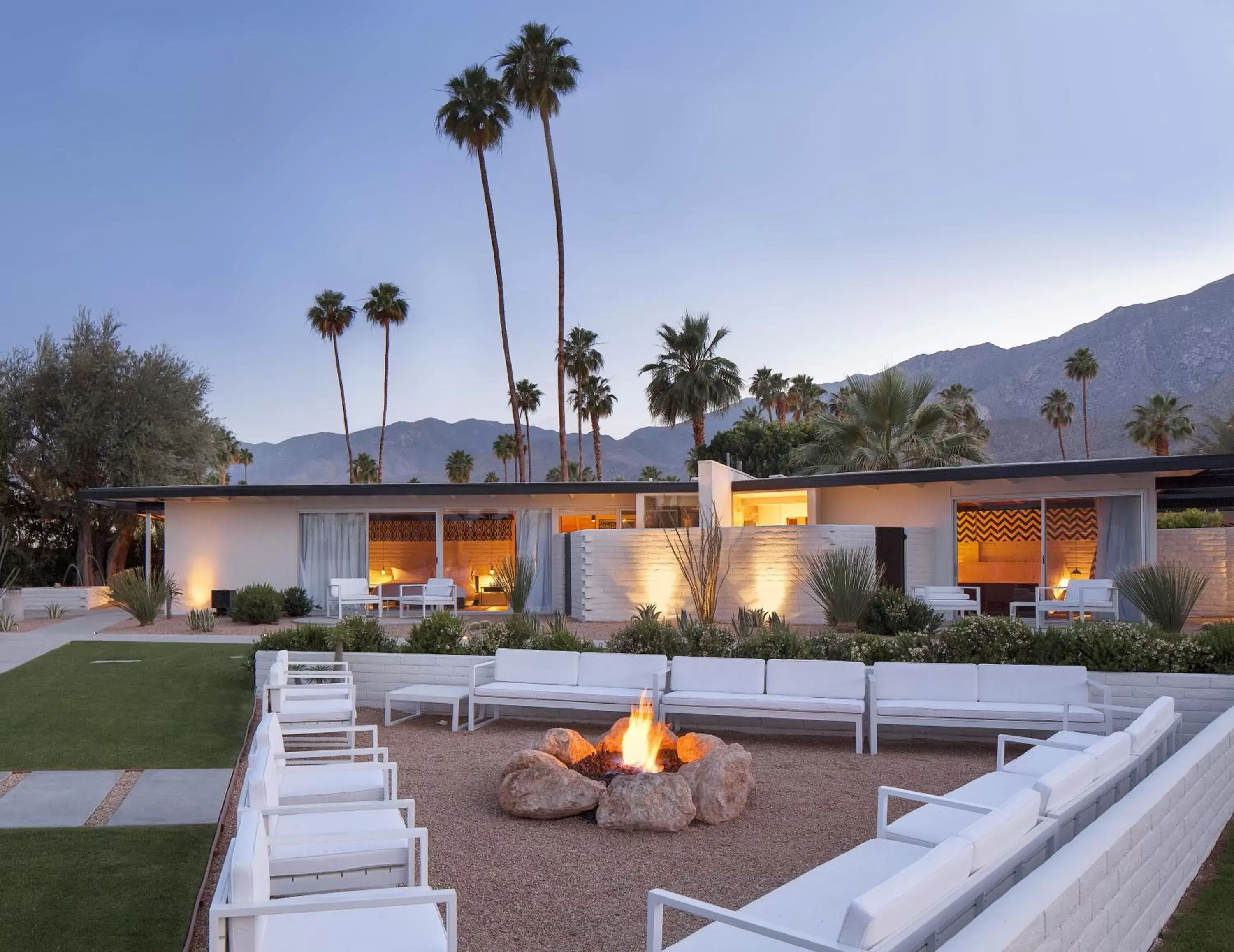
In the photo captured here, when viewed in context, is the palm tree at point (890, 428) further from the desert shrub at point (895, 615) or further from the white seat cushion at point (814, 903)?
the white seat cushion at point (814, 903)

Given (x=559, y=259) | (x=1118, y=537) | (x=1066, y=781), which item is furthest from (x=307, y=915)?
(x=559, y=259)

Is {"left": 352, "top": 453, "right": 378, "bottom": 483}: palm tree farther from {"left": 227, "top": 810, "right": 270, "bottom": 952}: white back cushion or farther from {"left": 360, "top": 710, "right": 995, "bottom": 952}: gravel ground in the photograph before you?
{"left": 227, "top": 810, "right": 270, "bottom": 952}: white back cushion

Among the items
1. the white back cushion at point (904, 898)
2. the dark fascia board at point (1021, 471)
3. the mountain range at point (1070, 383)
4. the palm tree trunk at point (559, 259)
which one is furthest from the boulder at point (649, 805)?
the mountain range at point (1070, 383)

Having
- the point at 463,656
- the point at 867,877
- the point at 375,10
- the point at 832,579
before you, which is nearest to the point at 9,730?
the point at 463,656

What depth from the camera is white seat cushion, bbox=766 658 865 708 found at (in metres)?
6.97

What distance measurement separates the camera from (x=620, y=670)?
7645 mm

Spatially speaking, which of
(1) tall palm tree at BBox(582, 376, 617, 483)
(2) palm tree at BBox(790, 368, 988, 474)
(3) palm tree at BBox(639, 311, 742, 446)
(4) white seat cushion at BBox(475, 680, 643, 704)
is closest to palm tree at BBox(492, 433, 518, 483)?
(1) tall palm tree at BBox(582, 376, 617, 483)

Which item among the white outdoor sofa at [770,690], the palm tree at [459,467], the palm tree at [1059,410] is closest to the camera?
the white outdoor sofa at [770,690]

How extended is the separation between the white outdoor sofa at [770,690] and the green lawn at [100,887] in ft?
11.7

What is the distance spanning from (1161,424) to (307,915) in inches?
1689

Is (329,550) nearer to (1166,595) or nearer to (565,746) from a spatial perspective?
(565,746)

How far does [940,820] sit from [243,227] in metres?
29.6

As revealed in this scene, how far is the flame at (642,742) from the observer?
5.78 m

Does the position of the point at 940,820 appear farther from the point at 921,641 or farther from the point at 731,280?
the point at 731,280
